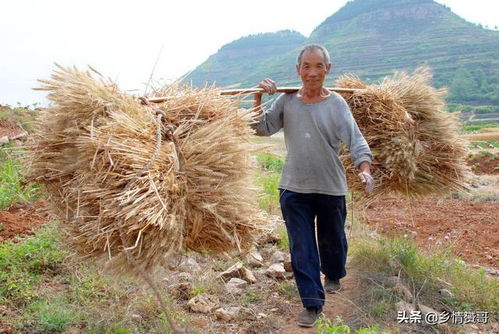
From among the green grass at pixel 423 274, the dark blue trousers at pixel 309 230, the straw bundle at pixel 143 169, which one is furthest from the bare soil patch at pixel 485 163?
the straw bundle at pixel 143 169

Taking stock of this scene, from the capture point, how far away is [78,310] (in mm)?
3031

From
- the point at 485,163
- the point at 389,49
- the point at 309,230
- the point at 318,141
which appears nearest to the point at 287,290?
the point at 309,230

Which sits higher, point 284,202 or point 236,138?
point 236,138

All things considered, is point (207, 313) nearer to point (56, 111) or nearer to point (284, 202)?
point (284, 202)

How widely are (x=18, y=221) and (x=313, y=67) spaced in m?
2.95

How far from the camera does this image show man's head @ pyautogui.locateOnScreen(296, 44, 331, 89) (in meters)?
3.08

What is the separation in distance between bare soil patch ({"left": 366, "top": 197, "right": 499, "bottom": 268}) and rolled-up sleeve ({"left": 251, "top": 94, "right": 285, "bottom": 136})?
68.8 inches

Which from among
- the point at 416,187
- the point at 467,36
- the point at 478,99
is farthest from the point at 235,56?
the point at 416,187

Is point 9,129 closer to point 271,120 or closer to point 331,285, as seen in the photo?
point 271,120

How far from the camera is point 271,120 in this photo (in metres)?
3.26

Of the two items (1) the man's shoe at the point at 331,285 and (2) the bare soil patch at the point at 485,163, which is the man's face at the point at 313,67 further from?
(2) the bare soil patch at the point at 485,163

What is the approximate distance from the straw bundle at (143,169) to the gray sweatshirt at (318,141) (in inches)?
22.9

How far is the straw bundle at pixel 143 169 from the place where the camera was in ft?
7.04

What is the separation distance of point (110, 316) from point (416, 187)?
2.46m
